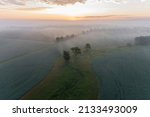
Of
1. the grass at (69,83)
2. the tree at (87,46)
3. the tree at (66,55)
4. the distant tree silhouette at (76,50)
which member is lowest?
the grass at (69,83)

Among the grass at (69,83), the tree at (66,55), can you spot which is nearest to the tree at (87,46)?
the grass at (69,83)

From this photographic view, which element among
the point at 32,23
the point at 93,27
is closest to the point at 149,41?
the point at 93,27

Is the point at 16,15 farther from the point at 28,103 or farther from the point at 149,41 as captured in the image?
the point at 149,41

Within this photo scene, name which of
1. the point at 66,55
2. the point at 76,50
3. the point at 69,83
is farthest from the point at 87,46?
the point at 69,83

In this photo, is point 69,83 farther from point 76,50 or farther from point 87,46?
point 87,46

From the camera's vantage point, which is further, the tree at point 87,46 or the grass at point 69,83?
the tree at point 87,46

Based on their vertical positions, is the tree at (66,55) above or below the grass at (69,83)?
above

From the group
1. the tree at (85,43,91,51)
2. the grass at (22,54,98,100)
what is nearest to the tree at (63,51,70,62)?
the grass at (22,54,98,100)

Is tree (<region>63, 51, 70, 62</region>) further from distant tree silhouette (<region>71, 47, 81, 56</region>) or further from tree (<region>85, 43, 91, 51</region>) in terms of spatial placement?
tree (<region>85, 43, 91, 51</region>)

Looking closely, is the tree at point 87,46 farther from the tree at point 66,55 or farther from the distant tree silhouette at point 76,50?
the tree at point 66,55
